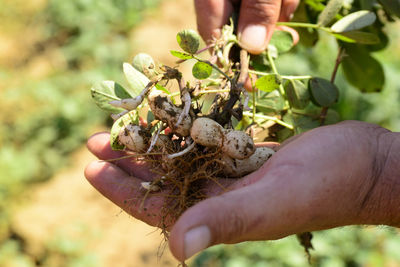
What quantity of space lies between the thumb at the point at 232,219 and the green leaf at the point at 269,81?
36 centimetres

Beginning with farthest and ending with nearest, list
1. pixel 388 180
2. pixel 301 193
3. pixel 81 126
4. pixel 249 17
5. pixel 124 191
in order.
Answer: pixel 81 126
pixel 249 17
pixel 124 191
pixel 388 180
pixel 301 193

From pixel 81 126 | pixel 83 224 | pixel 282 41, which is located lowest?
pixel 83 224

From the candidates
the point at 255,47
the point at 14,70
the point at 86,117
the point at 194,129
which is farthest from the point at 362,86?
the point at 14,70

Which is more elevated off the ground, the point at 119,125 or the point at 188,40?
the point at 188,40

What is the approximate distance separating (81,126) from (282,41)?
2601 millimetres

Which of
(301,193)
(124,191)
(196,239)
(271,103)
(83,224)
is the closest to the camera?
(196,239)

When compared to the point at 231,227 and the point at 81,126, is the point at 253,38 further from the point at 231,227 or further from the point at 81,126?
the point at 81,126

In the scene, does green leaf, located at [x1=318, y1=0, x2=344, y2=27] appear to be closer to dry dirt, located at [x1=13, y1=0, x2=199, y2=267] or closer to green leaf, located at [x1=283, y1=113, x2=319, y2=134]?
green leaf, located at [x1=283, y1=113, x2=319, y2=134]

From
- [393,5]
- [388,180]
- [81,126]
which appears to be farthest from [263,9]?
[81,126]

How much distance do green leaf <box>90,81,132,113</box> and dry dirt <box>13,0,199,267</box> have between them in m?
1.75

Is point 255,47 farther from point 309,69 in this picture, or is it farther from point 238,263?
point 309,69

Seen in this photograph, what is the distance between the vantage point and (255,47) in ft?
4.78

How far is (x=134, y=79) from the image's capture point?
4.16 feet

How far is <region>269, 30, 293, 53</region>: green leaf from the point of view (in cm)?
157
